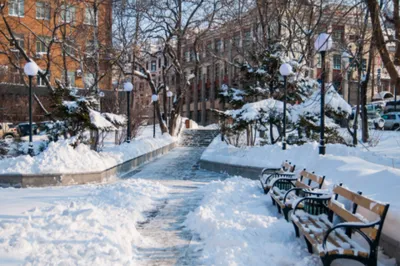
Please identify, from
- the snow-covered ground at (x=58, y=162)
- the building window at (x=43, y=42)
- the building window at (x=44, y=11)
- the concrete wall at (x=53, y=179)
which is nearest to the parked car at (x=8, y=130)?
the building window at (x=43, y=42)

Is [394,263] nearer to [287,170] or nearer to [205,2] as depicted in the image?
[287,170]

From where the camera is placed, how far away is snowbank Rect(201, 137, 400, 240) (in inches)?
190

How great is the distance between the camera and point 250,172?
11391mm

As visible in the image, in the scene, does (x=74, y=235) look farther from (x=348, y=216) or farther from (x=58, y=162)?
(x=58, y=162)

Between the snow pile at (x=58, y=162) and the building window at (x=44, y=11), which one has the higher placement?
the building window at (x=44, y=11)

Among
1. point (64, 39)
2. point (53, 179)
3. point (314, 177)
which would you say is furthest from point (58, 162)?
point (64, 39)

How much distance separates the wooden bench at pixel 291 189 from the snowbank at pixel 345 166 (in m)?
0.40

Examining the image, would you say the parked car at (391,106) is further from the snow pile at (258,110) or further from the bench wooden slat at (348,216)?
the bench wooden slat at (348,216)

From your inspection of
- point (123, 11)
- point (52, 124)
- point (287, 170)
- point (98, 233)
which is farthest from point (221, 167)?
point (123, 11)

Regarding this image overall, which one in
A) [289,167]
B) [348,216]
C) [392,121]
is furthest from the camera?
[392,121]

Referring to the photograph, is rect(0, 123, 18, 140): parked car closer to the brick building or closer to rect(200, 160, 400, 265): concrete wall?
the brick building

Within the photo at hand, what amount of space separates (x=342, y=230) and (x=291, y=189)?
1.36 meters

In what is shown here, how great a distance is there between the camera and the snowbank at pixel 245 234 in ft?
14.6

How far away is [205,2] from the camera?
2322 cm
